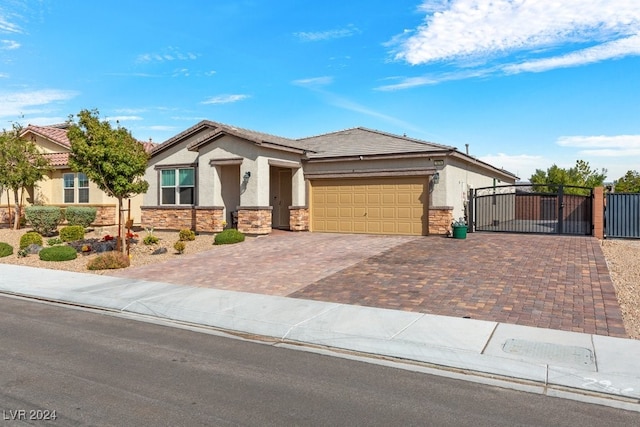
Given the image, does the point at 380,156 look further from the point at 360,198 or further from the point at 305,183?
the point at 305,183

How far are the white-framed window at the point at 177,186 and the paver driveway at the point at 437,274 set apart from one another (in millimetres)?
5810

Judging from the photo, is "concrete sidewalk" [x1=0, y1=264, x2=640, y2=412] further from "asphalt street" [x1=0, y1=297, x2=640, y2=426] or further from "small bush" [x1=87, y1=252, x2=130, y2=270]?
"small bush" [x1=87, y1=252, x2=130, y2=270]

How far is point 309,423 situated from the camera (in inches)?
184

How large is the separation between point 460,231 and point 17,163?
2264 cm

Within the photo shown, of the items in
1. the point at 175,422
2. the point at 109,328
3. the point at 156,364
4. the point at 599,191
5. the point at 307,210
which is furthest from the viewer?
the point at 307,210

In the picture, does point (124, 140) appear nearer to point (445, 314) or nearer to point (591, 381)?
point (445, 314)

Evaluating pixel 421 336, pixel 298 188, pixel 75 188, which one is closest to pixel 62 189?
pixel 75 188

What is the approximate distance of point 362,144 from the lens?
23.3 meters

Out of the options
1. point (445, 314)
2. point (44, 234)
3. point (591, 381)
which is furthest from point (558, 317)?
point (44, 234)

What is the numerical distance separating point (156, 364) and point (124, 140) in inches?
466

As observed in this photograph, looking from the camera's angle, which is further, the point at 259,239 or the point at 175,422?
the point at 259,239

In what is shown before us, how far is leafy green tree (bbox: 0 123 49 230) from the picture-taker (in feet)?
79.8

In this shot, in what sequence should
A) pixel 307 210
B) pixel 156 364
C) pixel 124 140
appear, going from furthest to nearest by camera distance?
1. pixel 307 210
2. pixel 124 140
3. pixel 156 364

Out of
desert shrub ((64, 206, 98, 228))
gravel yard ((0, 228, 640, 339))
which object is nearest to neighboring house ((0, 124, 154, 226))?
desert shrub ((64, 206, 98, 228))
